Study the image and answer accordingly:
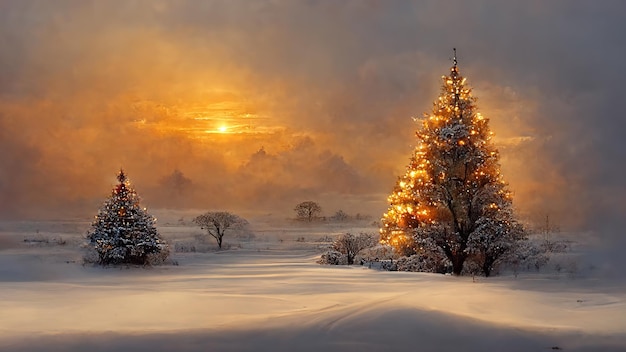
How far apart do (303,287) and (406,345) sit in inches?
324

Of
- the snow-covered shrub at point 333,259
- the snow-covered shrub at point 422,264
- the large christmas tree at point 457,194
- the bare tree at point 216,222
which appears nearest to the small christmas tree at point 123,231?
the snow-covered shrub at point 333,259

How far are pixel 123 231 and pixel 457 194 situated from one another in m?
16.1

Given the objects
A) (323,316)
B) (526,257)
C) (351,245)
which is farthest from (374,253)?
(323,316)

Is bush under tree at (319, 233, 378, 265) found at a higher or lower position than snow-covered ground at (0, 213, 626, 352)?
higher

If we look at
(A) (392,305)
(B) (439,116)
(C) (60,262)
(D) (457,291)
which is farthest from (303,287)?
(C) (60,262)

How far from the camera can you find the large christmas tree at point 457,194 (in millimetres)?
21484

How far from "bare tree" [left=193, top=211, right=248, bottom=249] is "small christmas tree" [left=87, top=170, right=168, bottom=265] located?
26.1 metres

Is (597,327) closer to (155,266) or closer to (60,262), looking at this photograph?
(155,266)

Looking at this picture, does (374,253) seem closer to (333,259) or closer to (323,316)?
(333,259)

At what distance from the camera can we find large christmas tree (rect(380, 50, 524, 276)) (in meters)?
21.5

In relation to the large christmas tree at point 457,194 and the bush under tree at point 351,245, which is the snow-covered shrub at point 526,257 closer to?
the large christmas tree at point 457,194

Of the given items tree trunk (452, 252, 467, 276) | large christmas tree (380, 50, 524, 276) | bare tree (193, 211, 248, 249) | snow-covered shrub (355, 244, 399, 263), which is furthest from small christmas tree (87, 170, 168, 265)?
bare tree (193, 211, 248, 249)

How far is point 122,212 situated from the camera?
29219 millimetres

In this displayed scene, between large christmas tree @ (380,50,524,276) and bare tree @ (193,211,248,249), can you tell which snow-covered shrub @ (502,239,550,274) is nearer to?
large christmas tree @ (380,50,524,276)
